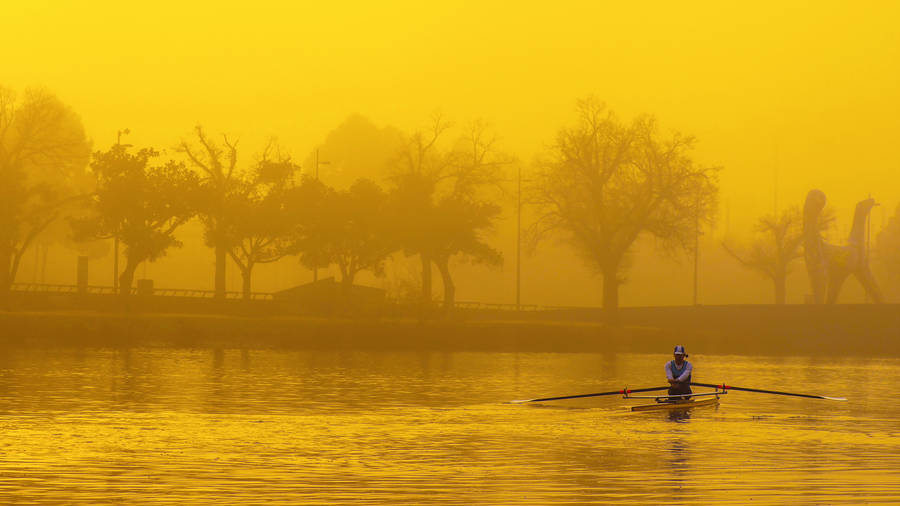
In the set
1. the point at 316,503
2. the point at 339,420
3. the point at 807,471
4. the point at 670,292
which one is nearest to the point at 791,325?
the point at 339,420

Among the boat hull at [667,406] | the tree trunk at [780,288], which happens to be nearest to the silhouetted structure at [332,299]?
the boat hull at [667,406]

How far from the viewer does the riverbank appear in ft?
248

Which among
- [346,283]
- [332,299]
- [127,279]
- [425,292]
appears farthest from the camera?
[346,283]

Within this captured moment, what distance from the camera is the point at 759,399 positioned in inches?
1810

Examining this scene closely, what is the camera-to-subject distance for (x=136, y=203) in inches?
3374

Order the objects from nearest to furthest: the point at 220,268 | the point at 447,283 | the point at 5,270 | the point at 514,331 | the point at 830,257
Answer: the point at 514,331 < the point at 5,270 < the point at 447,283 < the point at 220,268 < the point at 830,257

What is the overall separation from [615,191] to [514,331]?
17.5 metres

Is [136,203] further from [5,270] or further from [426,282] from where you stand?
[426,282]

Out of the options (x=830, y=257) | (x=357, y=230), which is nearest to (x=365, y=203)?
(x=357, y=230)

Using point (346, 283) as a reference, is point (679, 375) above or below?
below

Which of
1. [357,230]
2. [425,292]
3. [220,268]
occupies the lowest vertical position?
[425,292]

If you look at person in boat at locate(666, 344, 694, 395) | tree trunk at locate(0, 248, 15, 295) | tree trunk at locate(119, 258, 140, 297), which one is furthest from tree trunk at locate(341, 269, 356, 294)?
person in boat at locate(666, 344, 694, 395)

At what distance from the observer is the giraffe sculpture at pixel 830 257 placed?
373 feet

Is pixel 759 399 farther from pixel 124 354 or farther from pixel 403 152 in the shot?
pixel 403 152
